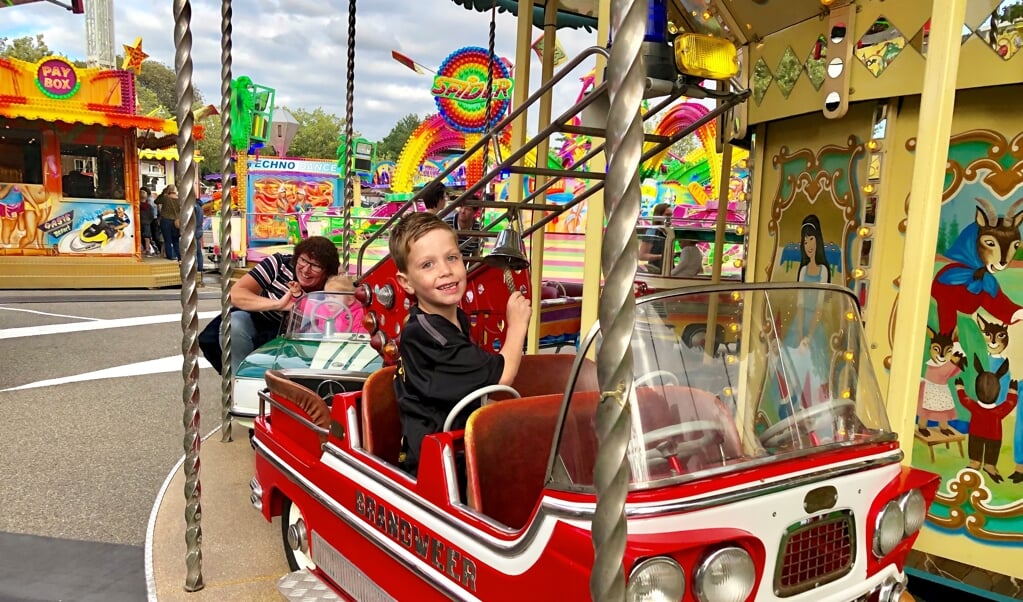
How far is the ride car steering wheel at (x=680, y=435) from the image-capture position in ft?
4.52

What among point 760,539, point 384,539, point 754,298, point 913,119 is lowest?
point 384,539

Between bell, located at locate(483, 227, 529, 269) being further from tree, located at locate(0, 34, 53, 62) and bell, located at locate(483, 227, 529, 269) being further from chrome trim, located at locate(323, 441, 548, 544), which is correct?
tree, located at locate(0, 34, 53, 62)

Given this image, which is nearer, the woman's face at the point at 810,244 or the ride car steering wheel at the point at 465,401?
the ride car steering wheel at the point at 465,401

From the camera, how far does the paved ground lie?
Result: 277cm

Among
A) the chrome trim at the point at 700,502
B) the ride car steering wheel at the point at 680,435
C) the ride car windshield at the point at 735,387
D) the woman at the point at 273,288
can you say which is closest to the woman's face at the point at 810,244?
the ride car windshield at the point at 735,387

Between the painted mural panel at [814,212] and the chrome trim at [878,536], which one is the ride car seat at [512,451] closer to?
the chrome trim at [878,536]

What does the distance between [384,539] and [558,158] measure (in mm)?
17079

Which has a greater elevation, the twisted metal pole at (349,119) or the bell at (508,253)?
the twisted metal pole at (349,119)

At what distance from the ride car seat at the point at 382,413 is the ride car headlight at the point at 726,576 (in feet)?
3.99

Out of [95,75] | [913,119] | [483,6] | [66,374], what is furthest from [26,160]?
[913,119]

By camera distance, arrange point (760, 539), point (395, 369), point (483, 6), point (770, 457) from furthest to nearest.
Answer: point (483, 6)
point (395, 369)
point (770, 457)
point (760, 539)

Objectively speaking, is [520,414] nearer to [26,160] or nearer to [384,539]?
[384,539]

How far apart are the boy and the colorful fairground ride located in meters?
0.09

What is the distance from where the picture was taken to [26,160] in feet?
39.5
